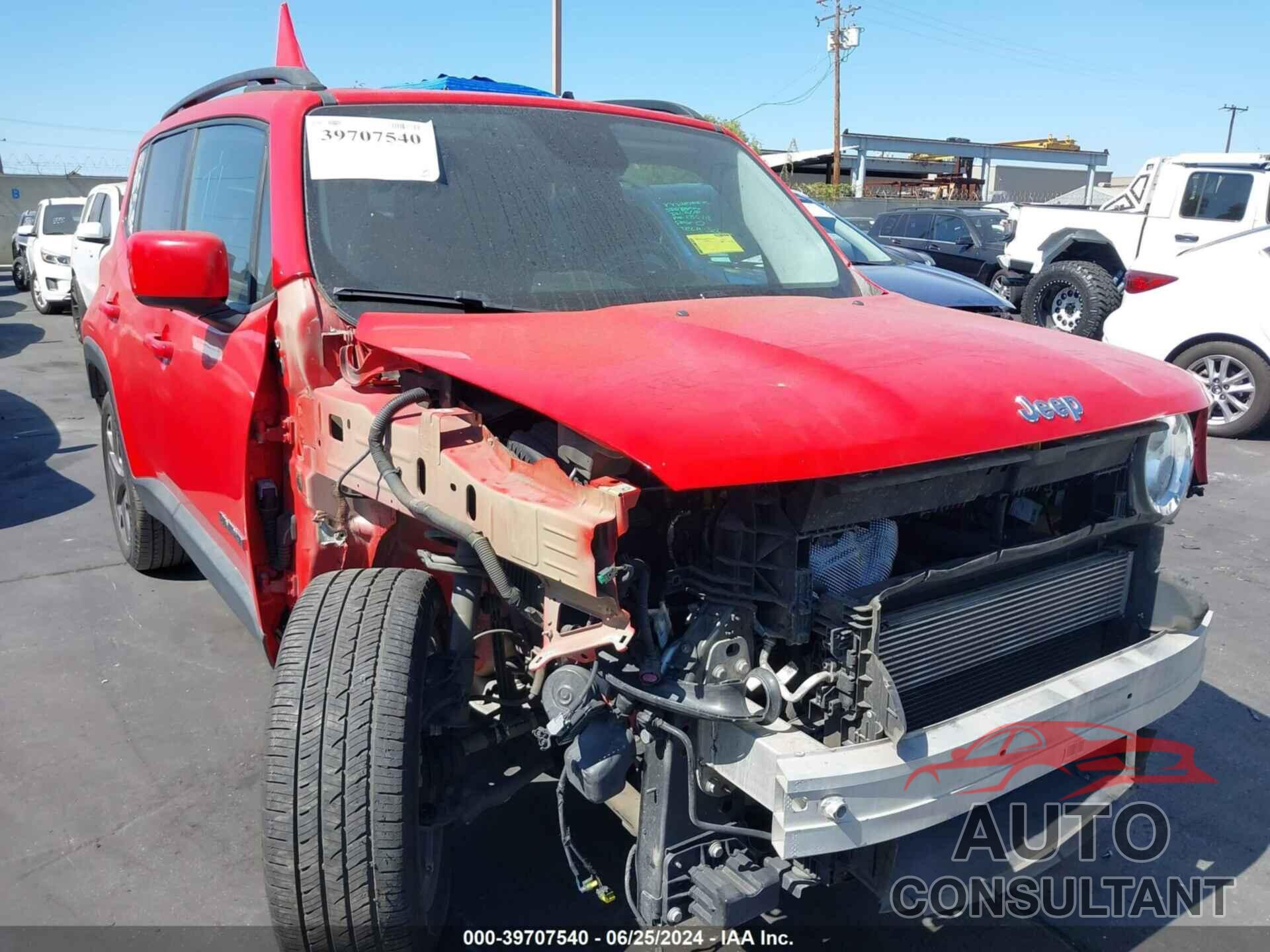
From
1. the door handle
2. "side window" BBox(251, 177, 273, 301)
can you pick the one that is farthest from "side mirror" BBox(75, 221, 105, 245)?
"side window" BBox(251, 177, 273, 301)

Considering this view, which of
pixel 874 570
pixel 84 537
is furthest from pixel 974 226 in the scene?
pixel 874 570

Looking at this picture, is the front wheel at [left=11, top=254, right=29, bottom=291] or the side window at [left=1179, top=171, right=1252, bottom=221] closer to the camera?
the side window at [left=1179, top=171, right=1252, bottom=221]

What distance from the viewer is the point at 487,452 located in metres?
2.04

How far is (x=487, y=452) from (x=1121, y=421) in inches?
55.1

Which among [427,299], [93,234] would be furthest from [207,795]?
[93,234]

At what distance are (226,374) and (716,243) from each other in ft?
5.06

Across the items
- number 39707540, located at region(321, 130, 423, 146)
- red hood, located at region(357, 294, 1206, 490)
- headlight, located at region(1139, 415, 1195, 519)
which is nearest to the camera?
red hood, located at region(357, 294, 1206, 490)

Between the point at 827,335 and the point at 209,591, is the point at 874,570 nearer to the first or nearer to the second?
the point at 827,335

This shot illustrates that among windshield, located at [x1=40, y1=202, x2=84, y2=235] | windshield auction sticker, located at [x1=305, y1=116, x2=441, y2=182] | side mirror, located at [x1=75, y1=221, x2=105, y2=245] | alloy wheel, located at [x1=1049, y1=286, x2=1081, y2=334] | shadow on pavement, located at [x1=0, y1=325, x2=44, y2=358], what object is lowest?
shadow on pavement, located at [x1=0, y1=325, x2=44, y2=358]

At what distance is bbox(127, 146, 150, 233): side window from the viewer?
428 centimetres

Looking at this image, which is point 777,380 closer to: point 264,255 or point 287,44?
point 264,255

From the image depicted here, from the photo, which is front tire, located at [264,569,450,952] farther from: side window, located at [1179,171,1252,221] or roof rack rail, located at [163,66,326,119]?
side window, located at [1179,171,1252,221]

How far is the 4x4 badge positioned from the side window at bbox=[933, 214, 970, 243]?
13.3 meters

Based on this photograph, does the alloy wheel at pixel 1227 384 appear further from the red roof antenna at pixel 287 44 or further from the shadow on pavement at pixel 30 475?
the shadow on pavement at pixel 30 475
